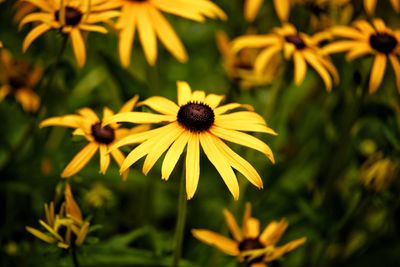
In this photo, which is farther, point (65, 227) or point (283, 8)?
point (283, 8)

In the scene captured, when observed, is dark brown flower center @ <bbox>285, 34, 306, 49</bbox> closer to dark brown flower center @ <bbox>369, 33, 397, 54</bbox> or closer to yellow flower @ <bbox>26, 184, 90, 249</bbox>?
dark brown flower center @ <bbox>369, 33, 397, 54</bbox>

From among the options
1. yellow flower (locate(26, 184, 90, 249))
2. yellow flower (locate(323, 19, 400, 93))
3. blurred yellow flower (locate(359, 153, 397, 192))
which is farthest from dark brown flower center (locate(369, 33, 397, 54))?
yellow flower (locate(26, 184, 90, 249))

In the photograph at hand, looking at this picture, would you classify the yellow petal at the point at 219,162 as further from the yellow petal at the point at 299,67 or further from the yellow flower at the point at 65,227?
the yellow petal at the point at 299,67

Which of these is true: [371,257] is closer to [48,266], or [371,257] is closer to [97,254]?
[97,254]

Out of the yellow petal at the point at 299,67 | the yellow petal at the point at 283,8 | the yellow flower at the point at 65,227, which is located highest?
the yellow petal at the point at 283,8

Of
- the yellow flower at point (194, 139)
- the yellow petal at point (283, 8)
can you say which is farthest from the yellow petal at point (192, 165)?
the yellow petal at point (283, 8)

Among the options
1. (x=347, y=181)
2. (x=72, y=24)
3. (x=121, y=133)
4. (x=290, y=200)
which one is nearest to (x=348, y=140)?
(x=347, y=181)

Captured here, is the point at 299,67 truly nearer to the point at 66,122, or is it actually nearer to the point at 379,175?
the point at 379,175

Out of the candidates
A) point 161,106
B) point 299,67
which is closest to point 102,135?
point 161,106
